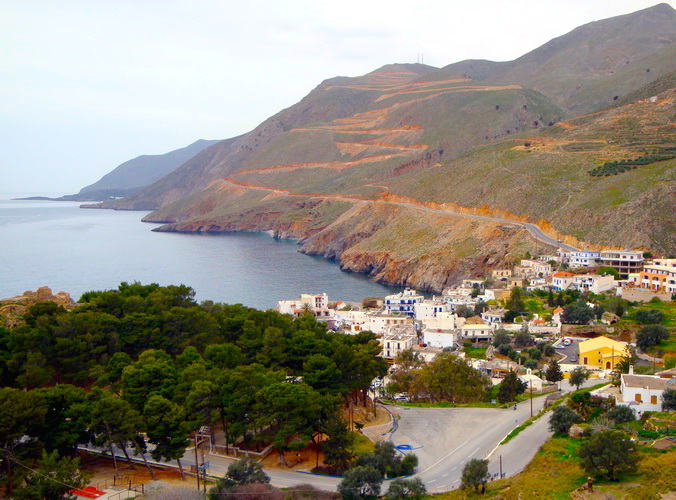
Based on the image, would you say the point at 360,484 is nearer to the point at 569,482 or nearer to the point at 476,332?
the point at 569,482

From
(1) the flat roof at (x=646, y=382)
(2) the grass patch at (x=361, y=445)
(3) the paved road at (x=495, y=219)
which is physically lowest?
(2) the grass patch at (x=361, y=445)

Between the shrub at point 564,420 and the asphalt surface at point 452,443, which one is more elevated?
the shrub at point 564,420

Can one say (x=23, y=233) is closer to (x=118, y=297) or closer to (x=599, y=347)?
(x=118, y=297)

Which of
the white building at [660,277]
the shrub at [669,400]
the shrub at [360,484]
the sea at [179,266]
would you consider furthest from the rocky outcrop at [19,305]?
the white building at [660,277]

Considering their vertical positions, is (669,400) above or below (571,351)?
above

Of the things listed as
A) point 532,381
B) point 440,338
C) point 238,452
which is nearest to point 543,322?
point 440,338

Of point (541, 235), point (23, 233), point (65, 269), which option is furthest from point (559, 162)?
point (23, 233)

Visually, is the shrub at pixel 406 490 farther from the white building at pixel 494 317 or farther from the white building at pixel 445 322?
the white building at pixel 494 317
